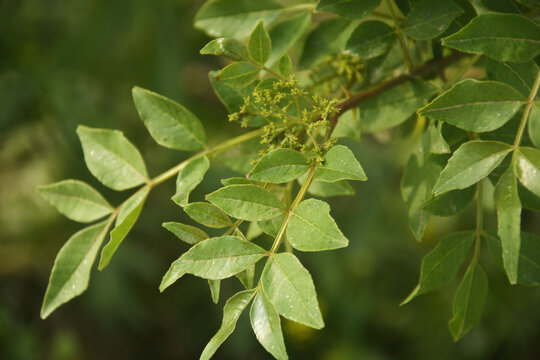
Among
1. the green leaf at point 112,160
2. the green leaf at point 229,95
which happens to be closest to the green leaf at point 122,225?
the green leaf at point 112,160

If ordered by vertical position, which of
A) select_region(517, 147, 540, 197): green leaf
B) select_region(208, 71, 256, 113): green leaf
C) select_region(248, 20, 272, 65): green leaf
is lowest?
select_region(517, 147, 540, 197): green leaf

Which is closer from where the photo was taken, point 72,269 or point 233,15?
point 72,269

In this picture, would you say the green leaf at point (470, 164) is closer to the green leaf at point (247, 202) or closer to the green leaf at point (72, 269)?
the green leaf at point (247, 202)

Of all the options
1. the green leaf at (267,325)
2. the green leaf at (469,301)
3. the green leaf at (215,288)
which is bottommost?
the green leaf at (469,301)

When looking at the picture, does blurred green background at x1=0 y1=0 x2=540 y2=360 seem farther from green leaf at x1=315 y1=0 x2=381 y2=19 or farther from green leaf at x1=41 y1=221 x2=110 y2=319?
green leaf at x1=315 y1=0 x2=381 y2=19

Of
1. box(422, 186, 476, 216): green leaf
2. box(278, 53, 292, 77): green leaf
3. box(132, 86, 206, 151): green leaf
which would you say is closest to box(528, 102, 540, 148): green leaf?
box(422, 186, 476, 216): green leaf

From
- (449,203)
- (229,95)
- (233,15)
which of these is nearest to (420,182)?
(449,203)

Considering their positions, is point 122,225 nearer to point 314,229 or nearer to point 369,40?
point 314,229
